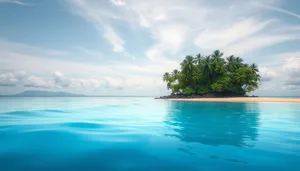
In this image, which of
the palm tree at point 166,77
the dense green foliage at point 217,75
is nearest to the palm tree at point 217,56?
the dense green foliage at point 217,75

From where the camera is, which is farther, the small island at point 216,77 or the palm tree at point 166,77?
the palm tree at point 166,77

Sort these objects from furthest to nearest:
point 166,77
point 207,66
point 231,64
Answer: point 166,77, point 231,64, point 207,66

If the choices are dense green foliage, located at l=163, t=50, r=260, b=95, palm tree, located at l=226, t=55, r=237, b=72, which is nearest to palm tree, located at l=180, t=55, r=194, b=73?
dense green foliage, located at l=163, t=50, r=260, b=95

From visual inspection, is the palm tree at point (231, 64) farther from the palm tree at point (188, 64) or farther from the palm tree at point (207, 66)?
the palm tree at point (188, 64)

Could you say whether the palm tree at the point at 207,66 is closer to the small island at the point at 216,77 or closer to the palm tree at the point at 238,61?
the small island at the point at 216,77

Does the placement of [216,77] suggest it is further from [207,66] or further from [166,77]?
[166,77]

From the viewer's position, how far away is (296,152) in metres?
4.30

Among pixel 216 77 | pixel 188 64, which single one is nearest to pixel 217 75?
pixel 216 77

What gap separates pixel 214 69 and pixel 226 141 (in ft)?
156

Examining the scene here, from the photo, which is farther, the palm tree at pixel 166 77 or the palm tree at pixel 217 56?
the palm tree at pixel 166 77

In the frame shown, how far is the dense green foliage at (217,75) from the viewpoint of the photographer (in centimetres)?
4819

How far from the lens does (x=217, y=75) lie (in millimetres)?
51188

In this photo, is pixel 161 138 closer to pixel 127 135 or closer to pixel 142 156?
pixel 127 135

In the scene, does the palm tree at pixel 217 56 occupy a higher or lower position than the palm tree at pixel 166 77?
higher
